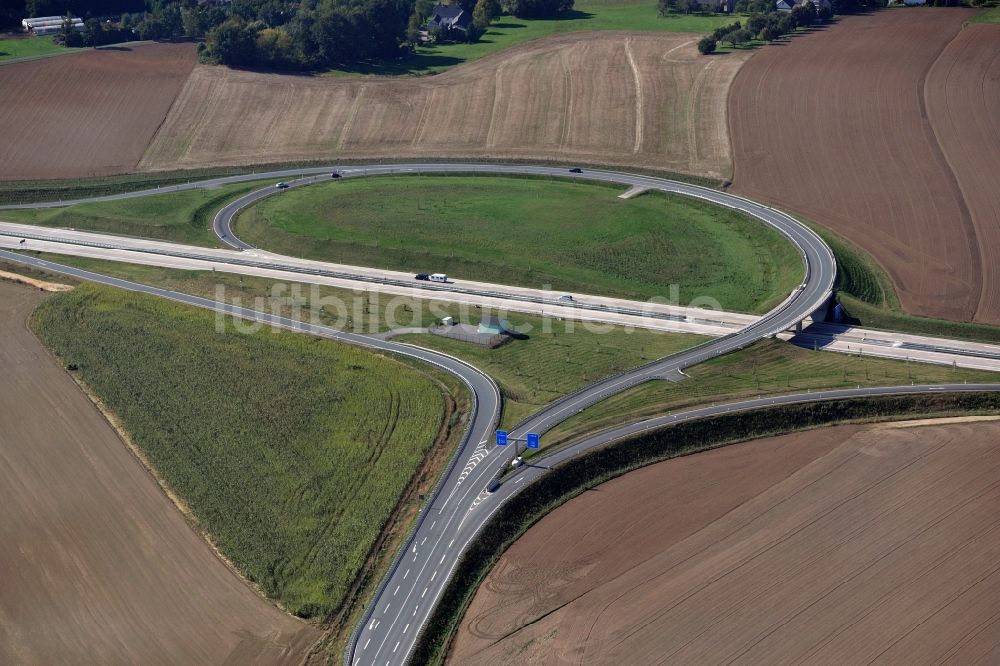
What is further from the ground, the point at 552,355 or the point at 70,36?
the point at 70,36

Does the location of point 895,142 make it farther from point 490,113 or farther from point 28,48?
point 28,48

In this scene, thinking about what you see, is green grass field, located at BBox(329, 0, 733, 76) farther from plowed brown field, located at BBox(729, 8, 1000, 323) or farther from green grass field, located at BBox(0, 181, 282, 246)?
green grass field, located at BBox(0, 181, 282, 246)

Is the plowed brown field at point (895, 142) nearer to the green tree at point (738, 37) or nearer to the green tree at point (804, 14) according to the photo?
the green tree at point (738, 37)

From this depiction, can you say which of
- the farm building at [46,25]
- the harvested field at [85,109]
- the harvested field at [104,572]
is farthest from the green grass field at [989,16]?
the farm building at [46,25]

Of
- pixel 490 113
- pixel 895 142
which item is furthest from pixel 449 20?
pixel 895 142

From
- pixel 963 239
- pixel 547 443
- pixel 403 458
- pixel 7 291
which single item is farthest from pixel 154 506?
pixel 963 239

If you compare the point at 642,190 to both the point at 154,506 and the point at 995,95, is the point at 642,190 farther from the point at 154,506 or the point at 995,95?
the point at 154,506

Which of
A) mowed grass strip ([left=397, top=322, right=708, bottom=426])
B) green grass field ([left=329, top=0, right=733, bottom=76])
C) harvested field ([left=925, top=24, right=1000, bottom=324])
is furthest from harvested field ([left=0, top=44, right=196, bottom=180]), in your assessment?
harvested field ([left=925, top=24, right=1000, bottom=324])
